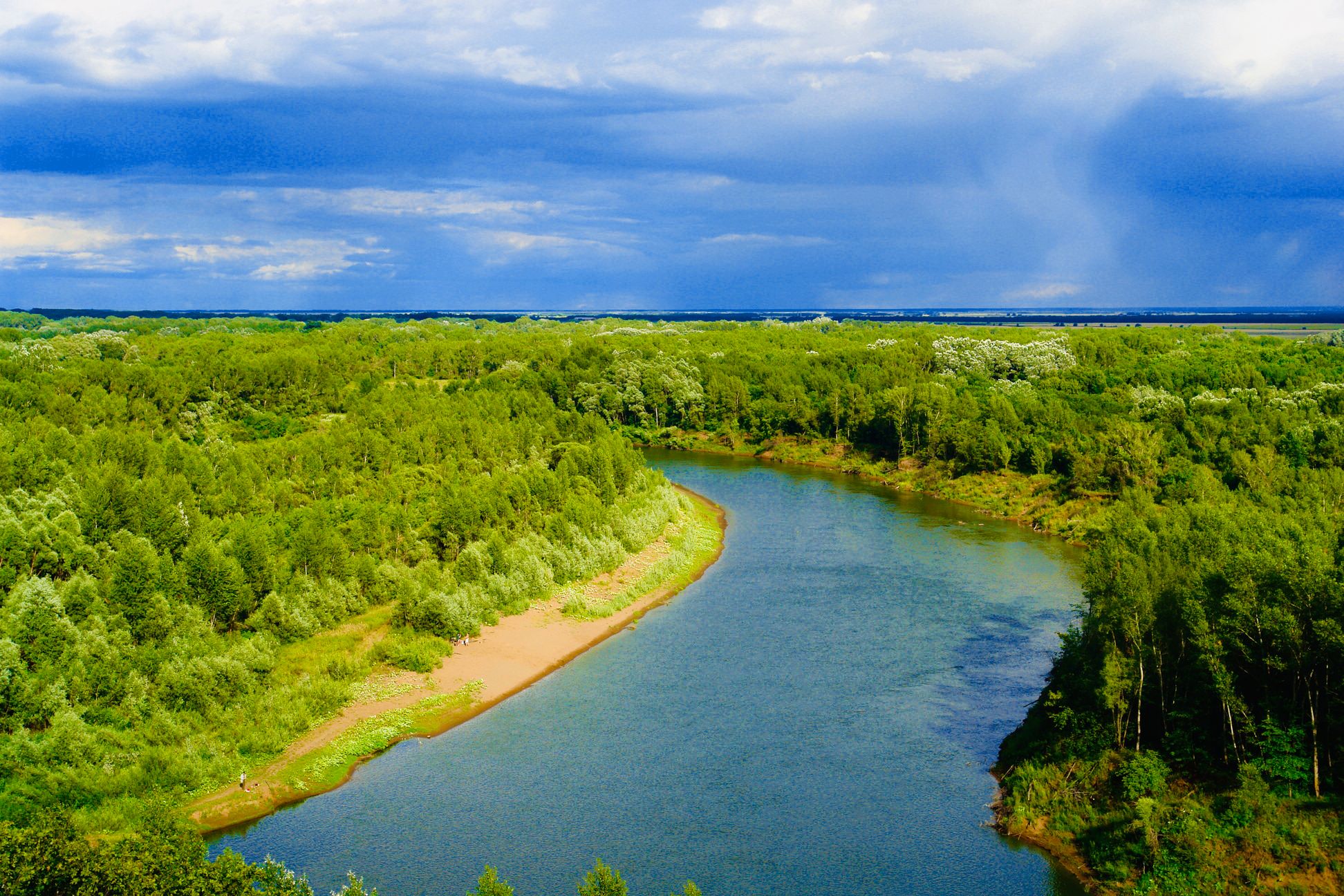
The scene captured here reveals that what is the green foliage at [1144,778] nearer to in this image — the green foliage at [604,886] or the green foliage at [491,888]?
the green foliage at [604,886]

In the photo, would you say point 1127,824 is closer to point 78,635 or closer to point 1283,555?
point 1283,555

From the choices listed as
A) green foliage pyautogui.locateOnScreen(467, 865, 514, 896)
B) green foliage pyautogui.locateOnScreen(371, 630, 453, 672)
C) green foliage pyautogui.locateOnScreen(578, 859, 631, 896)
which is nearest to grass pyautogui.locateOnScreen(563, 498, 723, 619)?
green foliage pyautogui.locateOnScreen(371, 630, 453, 672)

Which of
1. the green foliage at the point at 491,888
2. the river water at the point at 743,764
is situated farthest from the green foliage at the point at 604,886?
the river water at the point at 743,764

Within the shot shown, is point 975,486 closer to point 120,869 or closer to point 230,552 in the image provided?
point 230,552

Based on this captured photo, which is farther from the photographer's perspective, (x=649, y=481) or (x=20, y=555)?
(x=649, y=481)

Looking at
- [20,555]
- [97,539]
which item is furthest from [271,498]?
[20,555]

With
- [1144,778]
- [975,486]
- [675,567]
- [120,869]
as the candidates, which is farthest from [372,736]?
[975,486]
